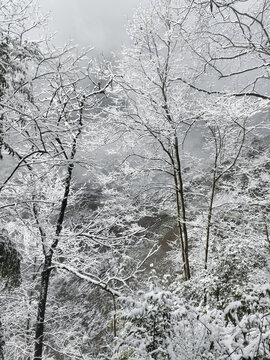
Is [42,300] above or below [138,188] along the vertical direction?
below

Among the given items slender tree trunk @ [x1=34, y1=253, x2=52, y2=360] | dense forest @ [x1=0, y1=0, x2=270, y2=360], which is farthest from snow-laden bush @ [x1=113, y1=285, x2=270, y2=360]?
slender tree trunk @ [x1=34, y1=253, x2=52, y2=360]

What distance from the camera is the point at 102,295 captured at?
2917cm

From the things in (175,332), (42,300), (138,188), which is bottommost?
(42,300)

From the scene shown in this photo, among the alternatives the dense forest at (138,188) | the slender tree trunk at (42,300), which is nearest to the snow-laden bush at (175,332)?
the dense forest at (138,188)

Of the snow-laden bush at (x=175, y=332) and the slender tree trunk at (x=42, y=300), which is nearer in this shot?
the snow-laden bush at (x=175, y=332)

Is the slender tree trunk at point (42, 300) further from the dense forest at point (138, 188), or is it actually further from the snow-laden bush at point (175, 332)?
the snow-laden bush at point (175, 332)

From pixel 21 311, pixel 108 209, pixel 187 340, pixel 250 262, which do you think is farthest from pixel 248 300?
pixel 21 311

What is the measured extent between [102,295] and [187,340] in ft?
93.6

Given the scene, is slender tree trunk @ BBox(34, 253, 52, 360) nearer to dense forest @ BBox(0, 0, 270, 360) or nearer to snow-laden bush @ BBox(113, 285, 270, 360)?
dense forest @ BBox(0, 0, 270, 360)

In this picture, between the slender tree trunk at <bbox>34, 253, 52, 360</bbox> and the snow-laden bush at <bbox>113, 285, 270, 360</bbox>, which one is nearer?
the snow-laden bush at <bbox>113, 285, 270, 360</bbox>

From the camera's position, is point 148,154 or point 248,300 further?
point 148,154

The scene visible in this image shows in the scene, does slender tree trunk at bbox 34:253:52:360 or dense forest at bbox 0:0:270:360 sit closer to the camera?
dense forest at bbox 0:0:270:360

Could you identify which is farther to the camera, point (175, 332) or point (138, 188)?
point (138, 188)

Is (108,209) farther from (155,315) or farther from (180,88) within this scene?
(155,315)
